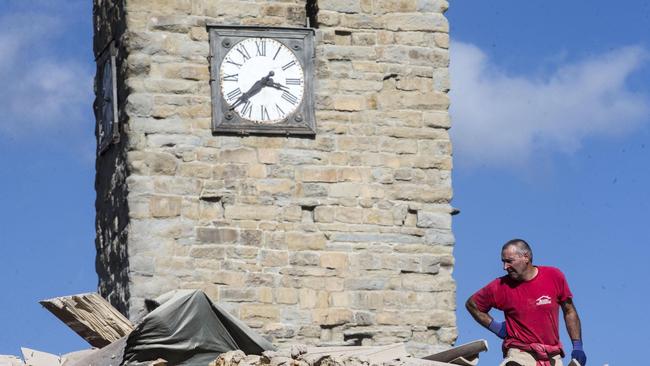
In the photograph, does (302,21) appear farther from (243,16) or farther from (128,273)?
(128,273)

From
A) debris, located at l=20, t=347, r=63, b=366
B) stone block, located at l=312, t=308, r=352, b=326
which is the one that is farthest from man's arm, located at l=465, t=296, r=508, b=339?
debris, located at l=20, t=347, r=63, b=366

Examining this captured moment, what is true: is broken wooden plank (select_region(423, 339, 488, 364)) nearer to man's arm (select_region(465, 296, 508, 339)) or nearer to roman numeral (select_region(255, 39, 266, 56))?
man's arm (select_region(465, 296, 508, 339))

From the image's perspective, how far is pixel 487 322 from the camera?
1430cm

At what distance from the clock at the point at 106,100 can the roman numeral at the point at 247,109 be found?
1.16m

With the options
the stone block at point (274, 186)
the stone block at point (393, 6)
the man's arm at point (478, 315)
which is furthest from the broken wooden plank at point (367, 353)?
the stone block at point (393, 6)

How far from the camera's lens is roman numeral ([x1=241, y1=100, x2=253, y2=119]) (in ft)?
56.3

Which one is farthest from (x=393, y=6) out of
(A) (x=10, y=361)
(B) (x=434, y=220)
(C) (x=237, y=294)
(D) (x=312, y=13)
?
(A) (x=10, y=361)

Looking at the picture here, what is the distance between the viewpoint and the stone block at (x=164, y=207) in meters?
16.8

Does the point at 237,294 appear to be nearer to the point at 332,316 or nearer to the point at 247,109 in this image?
the point at 332,316

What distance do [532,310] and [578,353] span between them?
46 centimetres

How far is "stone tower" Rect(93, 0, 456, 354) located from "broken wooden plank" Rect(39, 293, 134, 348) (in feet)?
2.52

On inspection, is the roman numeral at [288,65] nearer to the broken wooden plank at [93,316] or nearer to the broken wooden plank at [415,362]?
the broken wooden plank at [93,316]

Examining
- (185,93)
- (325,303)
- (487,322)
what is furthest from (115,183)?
(487,322)

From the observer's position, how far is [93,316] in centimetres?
1559
